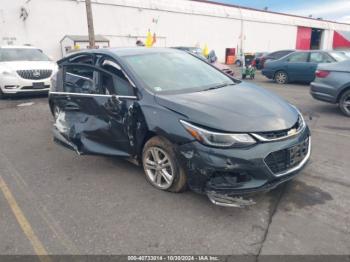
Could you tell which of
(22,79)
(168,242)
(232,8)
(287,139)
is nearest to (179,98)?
(287,139)

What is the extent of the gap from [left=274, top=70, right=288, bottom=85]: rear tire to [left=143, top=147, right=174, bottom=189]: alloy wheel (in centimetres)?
1063

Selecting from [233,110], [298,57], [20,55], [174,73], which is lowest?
[298,57]

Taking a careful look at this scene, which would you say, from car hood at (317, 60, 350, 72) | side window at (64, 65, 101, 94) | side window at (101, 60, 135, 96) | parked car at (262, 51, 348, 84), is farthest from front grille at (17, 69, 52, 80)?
parked car at (262, 51, 348, 84)

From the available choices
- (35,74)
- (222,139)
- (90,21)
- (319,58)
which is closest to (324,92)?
(222,139)

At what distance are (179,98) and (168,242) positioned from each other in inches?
57.8

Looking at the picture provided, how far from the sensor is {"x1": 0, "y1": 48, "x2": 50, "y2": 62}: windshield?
978 centimetres

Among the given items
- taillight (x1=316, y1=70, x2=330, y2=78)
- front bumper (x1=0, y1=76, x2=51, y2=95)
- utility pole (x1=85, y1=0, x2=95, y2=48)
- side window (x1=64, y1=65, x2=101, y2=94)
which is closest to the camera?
side window (x1=64, y1=65, x2=101, y2=94)

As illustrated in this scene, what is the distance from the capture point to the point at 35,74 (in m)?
9.17

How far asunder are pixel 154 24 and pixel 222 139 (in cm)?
2524

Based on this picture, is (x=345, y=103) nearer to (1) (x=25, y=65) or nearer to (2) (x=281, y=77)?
(2) (x=281, y=77)

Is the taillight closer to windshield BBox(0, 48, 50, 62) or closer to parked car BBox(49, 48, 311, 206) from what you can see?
parked car BBox(49, 48, 311, 206)

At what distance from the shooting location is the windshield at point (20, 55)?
32.1 feet

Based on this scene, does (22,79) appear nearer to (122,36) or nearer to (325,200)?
(325,200)

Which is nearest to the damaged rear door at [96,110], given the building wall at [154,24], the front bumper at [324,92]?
the front bumper at [324,92]
